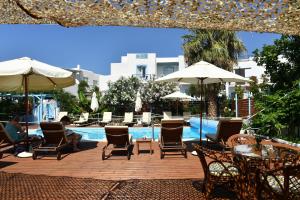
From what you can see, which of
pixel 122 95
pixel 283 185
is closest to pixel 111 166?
pixel 283 185

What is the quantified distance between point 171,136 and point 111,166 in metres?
2.04

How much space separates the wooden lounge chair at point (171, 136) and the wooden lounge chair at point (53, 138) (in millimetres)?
2505

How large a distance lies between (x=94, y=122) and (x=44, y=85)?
34.9 ft

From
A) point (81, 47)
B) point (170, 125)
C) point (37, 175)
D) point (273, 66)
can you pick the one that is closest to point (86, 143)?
point (170, 125)

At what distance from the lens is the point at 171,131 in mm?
7836

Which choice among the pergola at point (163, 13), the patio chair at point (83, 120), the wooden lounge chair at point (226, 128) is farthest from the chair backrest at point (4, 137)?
the patio chair at point (83, 120)

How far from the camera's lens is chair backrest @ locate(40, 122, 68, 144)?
7525 millimetres

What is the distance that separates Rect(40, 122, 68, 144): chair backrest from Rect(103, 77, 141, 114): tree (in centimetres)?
1664

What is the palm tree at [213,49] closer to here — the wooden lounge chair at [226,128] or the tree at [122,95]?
the tree at [122,95]

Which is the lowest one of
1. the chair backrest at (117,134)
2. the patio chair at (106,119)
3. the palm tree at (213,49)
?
the patio chair at (106,119)

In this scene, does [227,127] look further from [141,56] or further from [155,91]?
[141,56]

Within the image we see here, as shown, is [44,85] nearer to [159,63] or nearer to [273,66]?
[273,66]

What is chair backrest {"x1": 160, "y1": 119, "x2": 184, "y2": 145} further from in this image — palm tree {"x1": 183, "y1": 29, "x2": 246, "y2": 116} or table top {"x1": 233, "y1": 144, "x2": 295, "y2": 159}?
palm tree {"x1": 183, "y1": 29, "x2": 246, "y2": 116}

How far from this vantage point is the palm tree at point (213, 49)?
19.6 meters
